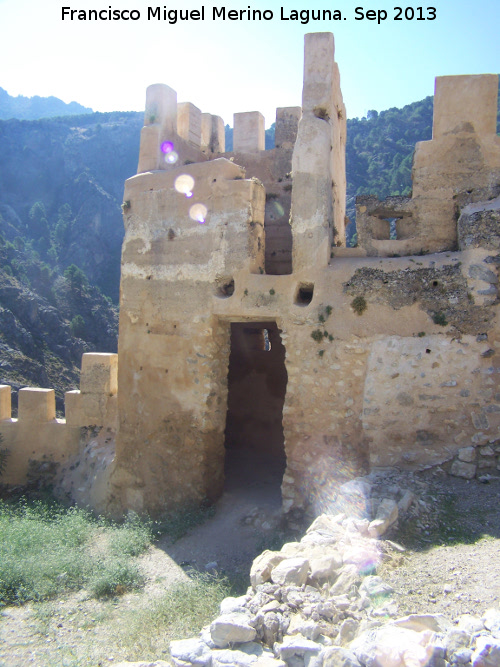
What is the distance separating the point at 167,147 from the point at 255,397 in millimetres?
5252

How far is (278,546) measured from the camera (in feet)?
22.5

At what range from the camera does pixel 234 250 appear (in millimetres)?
8219

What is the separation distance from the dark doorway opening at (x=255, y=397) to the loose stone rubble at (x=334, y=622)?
5.44 metres

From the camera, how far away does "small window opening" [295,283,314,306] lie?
25.6 feet

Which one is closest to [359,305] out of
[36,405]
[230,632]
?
[230,632]

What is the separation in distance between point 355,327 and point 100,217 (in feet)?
186

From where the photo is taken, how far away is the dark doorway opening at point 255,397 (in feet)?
36.2

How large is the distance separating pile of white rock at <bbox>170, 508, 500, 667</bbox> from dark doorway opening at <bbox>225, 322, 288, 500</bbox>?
18.1ft

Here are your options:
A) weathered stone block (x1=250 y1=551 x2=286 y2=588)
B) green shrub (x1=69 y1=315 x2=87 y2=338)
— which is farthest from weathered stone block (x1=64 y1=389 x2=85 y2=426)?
green shrub (x1=69 y1=315 x2=87 y2=338)

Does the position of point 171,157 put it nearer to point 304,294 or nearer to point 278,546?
point 304,294

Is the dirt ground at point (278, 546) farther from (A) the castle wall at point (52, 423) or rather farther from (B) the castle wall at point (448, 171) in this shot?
(A) the castle wall at point (52, 423)

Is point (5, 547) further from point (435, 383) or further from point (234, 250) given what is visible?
point (435, 383)

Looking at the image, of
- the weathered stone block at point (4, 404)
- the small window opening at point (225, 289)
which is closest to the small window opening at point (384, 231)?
the small window opening at point (225, 289)

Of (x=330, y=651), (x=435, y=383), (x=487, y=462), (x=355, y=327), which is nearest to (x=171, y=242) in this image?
(x=355, y=327)
